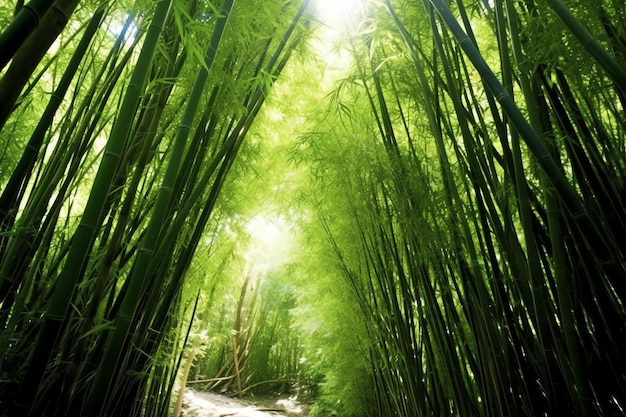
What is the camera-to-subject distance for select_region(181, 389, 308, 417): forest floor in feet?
20.2

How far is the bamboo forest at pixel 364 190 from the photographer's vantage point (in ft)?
3.26

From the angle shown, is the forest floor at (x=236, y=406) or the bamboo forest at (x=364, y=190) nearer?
the bamboo forest at (x=364, y=190)

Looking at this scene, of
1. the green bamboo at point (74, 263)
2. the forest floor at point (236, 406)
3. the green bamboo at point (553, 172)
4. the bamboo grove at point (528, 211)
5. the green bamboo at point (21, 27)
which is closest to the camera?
the green bamboo at point (21, 27)

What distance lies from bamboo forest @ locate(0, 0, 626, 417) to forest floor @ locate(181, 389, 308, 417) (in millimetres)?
3993

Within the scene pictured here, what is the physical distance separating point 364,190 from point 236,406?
6694 mm

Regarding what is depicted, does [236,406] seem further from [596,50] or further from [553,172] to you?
[596,50]

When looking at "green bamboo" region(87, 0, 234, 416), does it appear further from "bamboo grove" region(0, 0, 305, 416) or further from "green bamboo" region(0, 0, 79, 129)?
"green bamboo" region(0, 0, 79, 129)

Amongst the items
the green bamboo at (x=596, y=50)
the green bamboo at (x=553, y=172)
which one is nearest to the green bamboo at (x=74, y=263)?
the green bamboo at (x=553, y=172)

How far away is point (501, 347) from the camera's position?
146cm

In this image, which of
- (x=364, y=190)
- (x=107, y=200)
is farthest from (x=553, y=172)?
(x=364, y=190)

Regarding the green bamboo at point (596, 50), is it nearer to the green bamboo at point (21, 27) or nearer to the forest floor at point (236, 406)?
the green bamboo at point (21, 27)

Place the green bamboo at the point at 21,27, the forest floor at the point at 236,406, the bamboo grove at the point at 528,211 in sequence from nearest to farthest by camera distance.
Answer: the green bamboo at the point at 21,27 < the bamboo grove at the point at 528,211 < the forest floor at the point at 236,406

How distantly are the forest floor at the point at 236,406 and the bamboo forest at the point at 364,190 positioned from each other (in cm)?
399

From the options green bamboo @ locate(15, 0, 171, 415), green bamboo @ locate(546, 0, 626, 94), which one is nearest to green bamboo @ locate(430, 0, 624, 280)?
green bamboo @ locate(546, 0, 626, 94)
